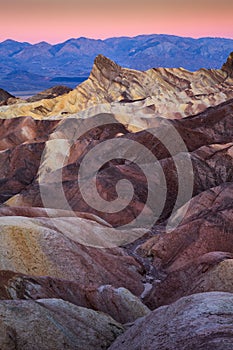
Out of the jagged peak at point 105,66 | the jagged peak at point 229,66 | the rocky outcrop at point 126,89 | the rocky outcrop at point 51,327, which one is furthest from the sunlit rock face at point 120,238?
the jagged peak at point 105,66

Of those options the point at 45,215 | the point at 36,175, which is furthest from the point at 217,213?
the point at 36,175

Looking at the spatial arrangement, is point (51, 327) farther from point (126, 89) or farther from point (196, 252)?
point (126, 89)

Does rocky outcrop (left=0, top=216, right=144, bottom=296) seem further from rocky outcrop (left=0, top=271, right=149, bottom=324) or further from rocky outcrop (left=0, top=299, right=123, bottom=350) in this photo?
rocky outcrop (left=0, top=299, right=123, bottom=350)

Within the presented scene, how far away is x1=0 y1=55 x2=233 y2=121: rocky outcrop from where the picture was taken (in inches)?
4237

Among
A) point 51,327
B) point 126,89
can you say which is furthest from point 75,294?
point 126,89

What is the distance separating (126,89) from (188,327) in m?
110

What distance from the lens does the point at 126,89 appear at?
12056 centimetres

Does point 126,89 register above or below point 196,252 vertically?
above

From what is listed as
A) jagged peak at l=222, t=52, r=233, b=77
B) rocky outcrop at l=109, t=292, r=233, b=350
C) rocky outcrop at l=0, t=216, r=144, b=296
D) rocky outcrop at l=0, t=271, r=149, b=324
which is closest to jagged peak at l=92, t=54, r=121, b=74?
jagged peak at l=222, t=52, r=233, b=77

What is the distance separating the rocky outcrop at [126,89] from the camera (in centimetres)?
10762

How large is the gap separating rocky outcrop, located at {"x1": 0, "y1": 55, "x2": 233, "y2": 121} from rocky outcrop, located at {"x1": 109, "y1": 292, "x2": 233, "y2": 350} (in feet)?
274

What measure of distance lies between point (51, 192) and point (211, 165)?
62.0ft

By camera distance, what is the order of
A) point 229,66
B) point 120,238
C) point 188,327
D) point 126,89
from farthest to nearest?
point 126,89, point 229,66, point 120,238, point 188,327

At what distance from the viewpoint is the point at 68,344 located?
1514 centimetres
